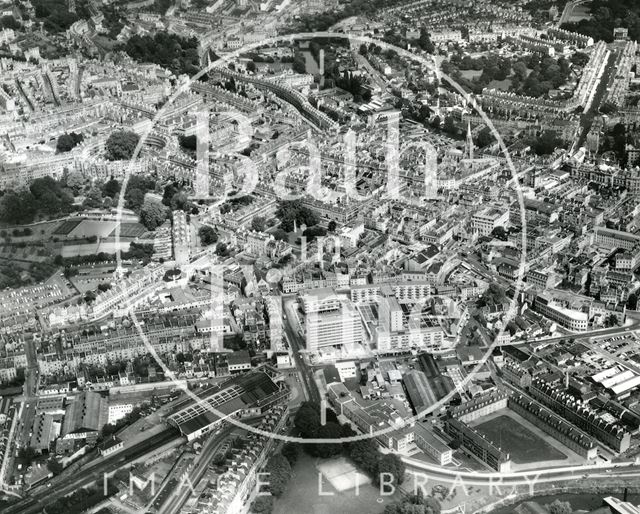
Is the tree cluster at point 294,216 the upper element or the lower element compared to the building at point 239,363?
upper

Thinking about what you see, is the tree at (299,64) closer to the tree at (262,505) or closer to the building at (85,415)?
the building at (85,415)

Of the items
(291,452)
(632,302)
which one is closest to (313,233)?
(632,302)

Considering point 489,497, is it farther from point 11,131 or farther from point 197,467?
point 11,131

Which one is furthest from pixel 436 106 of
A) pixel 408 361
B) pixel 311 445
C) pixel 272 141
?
pixel 311 445

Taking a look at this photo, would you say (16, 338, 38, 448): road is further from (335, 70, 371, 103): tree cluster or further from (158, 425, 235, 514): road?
(335, 70, 371, 103): tree cluster

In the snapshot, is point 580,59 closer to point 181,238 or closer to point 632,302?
point 632,302

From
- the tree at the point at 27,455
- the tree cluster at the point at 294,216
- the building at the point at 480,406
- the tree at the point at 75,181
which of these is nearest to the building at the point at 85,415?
the tree at the point at 27,455

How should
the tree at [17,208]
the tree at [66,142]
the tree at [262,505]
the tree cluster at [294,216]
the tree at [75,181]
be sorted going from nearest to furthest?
the tree at [262,505] → the tree cluster at [294,216] → the tree at [17,208] → the tree at [75,181] → the tree at [66,142]
